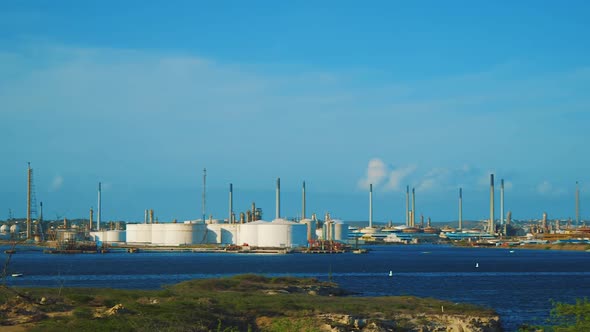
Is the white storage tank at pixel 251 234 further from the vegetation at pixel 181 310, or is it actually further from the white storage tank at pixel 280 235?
the vegetation at pixel 181 310

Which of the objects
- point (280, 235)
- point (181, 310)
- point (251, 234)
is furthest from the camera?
point (251, 234)

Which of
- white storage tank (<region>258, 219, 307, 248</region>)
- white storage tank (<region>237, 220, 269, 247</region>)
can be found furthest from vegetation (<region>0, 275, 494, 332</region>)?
white storage tank (<region>237, 220, 269, 247</region>)

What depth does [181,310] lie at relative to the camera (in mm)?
44312

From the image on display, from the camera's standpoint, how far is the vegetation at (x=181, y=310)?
3931cm

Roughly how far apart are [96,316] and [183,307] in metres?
5.66

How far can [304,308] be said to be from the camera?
4931cm

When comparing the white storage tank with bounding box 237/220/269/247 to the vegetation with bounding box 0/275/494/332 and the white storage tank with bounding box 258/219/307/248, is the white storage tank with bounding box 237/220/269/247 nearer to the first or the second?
the white storage tank with bounding box 258/219/307/248

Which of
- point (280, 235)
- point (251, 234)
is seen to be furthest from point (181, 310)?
point (251, 234)

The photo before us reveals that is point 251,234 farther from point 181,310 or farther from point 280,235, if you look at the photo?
point 181,310

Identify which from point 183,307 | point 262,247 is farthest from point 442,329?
point 262,247

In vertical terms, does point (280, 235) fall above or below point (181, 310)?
above

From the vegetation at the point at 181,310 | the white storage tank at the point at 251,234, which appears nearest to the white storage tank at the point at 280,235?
the white storage tank at the point at 251,234

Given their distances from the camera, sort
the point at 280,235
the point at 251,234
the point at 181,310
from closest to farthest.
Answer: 1. the point at 181,310
2. the point at 280,235
3. the point at 251,234

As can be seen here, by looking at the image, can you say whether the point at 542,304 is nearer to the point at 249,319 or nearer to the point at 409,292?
the point at 409,292
